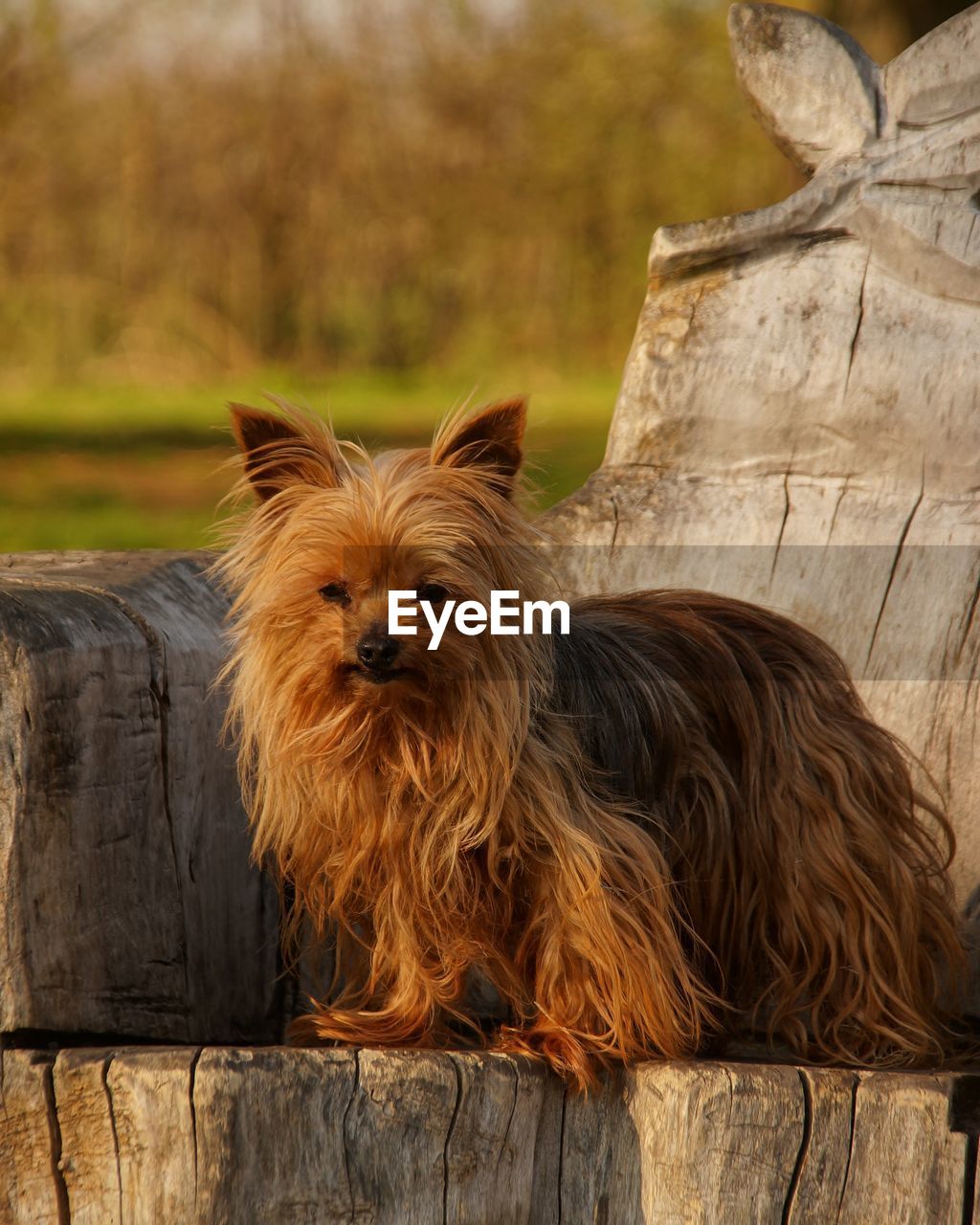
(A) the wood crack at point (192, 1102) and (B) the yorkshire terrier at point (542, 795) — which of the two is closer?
(A) the wood crack at point (192, 1102)

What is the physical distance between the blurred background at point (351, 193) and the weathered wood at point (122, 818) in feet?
27.8

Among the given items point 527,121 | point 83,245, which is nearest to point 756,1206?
point 83,245

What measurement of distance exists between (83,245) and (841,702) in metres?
10.9

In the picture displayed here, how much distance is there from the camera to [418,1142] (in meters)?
2.76

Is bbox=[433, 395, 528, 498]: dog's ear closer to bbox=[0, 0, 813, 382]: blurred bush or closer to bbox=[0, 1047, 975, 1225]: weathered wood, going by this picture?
bbox=[0, 1047, 975, 1225]: weathered wood

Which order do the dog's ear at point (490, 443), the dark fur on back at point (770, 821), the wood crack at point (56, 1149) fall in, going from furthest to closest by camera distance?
the dark fur on back at point (770, 821) → the dog's ear at point (490, 443) → the wood crack at point (56, 1149)

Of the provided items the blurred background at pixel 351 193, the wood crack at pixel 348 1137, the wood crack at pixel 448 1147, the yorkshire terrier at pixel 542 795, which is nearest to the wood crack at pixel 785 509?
the yorkshire terrier at pixel 542 795

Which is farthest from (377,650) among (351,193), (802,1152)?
(351,193)

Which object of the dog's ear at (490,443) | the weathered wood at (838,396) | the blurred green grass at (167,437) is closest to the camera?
the dog's ear at (490,443)

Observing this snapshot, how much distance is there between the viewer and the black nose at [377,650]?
2.97 metres

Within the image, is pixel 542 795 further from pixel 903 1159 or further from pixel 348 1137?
pixel 903 1159

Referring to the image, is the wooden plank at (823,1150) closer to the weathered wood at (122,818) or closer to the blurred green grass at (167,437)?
the weathered wood at (122,818)

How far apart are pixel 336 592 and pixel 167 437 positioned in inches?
321

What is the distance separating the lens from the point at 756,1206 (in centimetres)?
280
